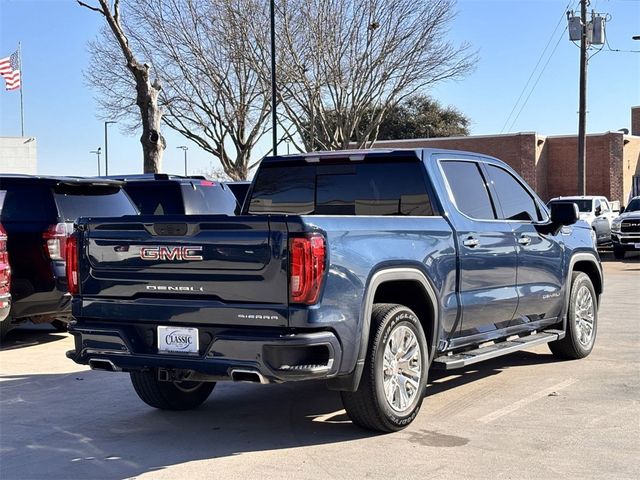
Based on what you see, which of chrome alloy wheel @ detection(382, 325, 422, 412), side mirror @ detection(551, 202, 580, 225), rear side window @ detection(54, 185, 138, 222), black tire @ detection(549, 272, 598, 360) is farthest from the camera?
rear side window @ detection(54, 185, 138, 222)

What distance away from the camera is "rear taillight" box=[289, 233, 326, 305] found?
531 centimetres

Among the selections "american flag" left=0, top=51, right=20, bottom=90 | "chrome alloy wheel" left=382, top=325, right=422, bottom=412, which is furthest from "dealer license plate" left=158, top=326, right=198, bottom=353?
"american flag" left=0, top=51, right=20, bottom=90

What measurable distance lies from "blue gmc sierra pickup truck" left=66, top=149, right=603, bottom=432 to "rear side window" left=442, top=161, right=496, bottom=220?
0.8 inches

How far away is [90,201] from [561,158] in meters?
38.8

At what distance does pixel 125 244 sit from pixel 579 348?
16.7ft

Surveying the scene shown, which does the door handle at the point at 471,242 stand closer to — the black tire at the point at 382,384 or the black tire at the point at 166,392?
the black tire at the point at 382,384

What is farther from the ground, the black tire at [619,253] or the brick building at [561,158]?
the brick building at [561,158]

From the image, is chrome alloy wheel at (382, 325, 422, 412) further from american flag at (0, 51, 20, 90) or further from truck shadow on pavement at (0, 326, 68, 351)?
american flag at (0, 51, 20, 90)

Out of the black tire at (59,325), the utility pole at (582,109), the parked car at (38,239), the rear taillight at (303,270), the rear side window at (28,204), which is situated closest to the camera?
the rear taillight at (303,270)

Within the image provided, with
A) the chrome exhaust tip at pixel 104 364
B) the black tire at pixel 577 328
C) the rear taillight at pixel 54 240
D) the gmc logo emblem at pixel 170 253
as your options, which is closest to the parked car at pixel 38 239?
the rear taillight at pixel 54 240

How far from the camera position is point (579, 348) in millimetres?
8891

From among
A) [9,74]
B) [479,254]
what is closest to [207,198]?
[479,254]

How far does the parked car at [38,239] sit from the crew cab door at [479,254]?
4.84m

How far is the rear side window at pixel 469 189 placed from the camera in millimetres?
7262
